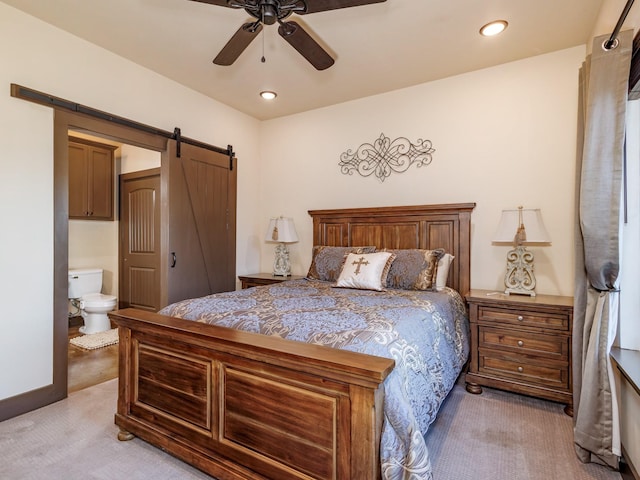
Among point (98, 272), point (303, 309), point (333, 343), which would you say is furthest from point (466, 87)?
point (98, 272)

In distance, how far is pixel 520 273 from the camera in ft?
9.30

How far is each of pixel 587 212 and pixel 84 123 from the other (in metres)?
3.52

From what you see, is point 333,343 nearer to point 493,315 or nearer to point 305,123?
point 493,315

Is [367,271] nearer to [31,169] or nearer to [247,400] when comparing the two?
[247,400]

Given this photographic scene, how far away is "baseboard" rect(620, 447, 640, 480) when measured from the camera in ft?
5.15

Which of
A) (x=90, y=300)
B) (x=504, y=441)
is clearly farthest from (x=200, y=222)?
(x=504, y=441)

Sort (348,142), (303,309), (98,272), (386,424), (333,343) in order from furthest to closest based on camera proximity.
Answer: (98,272) → (348,142) → (303,309) → (333,343) → (386,424)

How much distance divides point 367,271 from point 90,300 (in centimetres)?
351

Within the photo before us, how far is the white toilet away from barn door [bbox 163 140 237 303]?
1497 mm

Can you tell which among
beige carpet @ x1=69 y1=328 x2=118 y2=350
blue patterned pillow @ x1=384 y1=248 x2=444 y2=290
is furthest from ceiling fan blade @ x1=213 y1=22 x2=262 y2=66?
beige carpet @ x1=69 y1=328 x2=118 y2=350

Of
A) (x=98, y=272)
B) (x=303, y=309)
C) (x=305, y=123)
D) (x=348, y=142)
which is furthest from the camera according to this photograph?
(x=98, y=272)

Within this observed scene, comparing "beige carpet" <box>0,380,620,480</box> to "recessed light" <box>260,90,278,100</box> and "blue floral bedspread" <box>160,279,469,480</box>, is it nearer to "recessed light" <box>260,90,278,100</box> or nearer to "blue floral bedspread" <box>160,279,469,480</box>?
"blue floral bedspread" <box>160,279,469,480</box>

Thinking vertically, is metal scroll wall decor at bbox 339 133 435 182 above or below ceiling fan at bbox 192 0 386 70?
below

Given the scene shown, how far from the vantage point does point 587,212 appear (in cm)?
184
